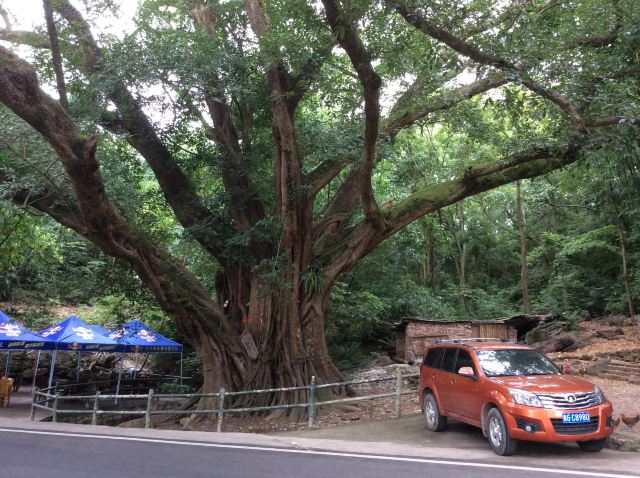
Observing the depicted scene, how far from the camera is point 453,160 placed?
29406mm

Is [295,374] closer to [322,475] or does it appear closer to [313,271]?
[313,271]

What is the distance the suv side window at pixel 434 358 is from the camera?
1018cm

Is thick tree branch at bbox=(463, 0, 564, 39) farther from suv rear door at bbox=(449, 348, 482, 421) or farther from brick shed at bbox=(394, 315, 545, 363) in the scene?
brick shed at bbox=(394, 315, 545, 363)

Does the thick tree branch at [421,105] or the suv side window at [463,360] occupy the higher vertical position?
the thick tree branch at [421,105]

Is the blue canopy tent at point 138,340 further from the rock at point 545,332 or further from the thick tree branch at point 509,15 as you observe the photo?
the rock at point 545,332

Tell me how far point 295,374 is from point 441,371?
4557mm

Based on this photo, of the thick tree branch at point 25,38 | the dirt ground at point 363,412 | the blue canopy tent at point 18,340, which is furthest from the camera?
the blue canopy tent at point 18,340

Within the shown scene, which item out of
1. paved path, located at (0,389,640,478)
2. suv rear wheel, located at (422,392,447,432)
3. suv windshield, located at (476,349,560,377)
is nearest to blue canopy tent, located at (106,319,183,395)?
paved path, located at (0,389,640,478)

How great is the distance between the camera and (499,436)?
780 cm

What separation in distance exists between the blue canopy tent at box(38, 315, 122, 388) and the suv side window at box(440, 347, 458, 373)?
1200cm

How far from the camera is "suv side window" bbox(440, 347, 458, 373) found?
960 centimetres

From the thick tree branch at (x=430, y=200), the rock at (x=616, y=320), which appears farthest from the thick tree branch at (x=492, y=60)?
the rock at (x=616, y=320)

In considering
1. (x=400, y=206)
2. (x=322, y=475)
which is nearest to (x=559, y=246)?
(x=400, y=206)

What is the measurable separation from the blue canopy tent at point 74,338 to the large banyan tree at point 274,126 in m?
4.58
